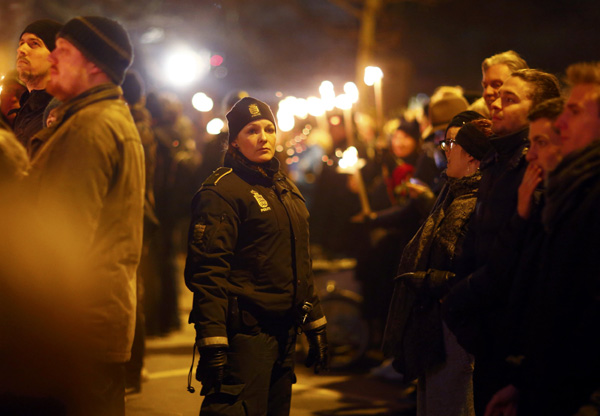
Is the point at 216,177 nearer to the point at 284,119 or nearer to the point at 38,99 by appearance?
the point at 38,99

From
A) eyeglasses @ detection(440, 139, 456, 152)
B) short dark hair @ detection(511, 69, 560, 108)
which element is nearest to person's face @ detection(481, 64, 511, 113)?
eyeglasses @ detection(440, 139, 456, 152)

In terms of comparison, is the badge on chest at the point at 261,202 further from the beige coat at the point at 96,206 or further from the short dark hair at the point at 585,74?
the short dark hair at the point at 585,74

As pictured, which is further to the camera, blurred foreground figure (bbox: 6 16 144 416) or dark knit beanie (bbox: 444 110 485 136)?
dark knit beanie (bbox: 444 110 485 136)

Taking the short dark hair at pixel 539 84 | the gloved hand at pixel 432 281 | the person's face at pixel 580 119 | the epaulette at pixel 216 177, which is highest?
the short dark hair at pixel 539 84

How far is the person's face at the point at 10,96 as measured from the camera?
663cm

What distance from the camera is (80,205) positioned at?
12.3ft

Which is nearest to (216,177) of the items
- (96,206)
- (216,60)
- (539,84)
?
(96,206)

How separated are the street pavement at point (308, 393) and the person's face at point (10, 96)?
9.15 ft

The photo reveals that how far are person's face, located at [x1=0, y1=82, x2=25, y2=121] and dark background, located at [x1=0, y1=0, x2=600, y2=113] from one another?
39.5 feet

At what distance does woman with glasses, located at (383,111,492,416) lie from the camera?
197 inches

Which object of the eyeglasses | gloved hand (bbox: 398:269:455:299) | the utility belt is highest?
the eyeglasses

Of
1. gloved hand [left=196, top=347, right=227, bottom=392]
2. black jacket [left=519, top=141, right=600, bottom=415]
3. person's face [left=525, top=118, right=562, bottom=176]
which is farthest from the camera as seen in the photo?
gloved hand [left=196, top=347, right=227, bottom=392]

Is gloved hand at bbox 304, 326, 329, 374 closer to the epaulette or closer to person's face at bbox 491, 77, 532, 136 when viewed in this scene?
the epaulette

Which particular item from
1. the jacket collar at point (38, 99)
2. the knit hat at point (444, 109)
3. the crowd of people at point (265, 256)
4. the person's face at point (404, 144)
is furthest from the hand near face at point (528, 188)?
the person's face at point (404, 144)
